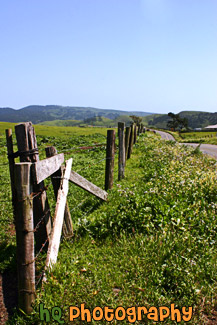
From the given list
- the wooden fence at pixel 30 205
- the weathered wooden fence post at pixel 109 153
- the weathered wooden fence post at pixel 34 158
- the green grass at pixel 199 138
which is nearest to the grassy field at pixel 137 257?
the wooden fence at pixel 30 205

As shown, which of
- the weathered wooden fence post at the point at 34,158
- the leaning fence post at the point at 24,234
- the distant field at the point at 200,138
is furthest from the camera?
the distant field at the point at 200,138

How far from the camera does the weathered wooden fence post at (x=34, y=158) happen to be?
3.54m

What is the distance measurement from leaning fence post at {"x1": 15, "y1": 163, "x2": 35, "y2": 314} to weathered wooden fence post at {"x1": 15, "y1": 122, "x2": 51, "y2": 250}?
0.30 metres

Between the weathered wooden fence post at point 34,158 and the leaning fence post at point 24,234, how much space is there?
30cm

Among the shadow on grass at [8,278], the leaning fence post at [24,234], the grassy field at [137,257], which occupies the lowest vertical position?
the shadow on grass at [8,278]

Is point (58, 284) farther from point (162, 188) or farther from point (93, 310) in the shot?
point (162, 188)

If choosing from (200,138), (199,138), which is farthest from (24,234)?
(199,138)

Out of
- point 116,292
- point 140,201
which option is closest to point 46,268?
point 116,292

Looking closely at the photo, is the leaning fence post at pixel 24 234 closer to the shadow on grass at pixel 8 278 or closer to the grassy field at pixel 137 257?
the grassy field at pixel 137 257

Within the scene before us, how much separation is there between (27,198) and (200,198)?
560cm

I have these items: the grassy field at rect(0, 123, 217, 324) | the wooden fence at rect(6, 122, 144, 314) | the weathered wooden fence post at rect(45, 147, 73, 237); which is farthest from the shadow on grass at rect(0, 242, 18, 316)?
the weathered wooden fence post at rect(45, 147, 73, 237)

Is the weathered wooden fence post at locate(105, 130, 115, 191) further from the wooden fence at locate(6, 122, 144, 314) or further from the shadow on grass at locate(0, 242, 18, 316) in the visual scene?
the shadow on grass at locate(0, 242, 18, 316)

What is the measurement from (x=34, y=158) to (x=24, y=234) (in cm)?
116

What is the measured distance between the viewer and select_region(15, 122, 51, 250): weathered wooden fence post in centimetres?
354
